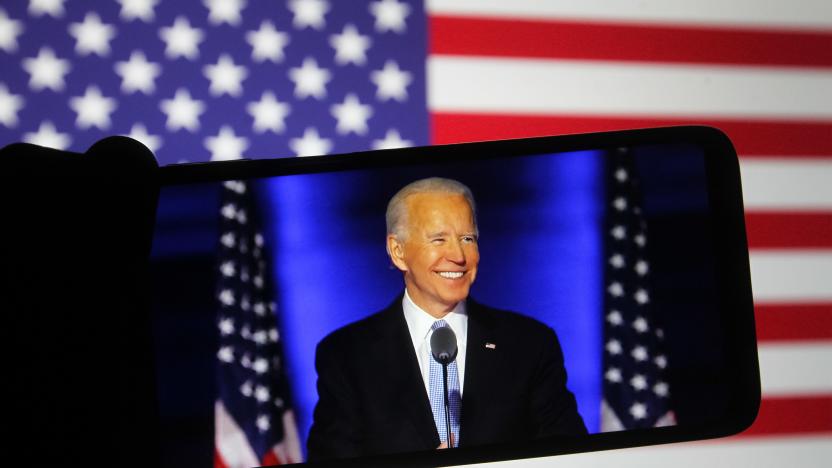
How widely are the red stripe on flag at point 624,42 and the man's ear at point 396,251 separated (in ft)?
1.55

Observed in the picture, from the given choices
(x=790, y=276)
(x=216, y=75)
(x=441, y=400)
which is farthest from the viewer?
(x=790, y=276)

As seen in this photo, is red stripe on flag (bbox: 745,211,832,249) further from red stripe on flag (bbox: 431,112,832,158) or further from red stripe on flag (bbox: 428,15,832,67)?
red stripe on flag (bbox: 428,15,832,67)

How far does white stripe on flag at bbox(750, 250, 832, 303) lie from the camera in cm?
123

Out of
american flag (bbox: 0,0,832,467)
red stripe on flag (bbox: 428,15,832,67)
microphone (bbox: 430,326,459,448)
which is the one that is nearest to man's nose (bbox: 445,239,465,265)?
microphone (bbox: 430,326,459,448)

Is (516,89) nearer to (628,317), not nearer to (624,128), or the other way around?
(624,128)

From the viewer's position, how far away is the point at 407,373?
0.87 metres

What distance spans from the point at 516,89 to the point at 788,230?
610mm

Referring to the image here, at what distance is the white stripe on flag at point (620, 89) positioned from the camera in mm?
1176

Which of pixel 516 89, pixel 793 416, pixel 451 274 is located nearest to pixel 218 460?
pixel 451 274

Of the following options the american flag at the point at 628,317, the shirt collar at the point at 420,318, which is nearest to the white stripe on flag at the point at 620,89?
the american flag at the point at 628,317

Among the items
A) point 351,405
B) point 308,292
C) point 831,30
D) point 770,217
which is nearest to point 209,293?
point 308,292

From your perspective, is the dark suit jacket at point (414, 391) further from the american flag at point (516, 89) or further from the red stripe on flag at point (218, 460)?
the american flag at point (516, 89)

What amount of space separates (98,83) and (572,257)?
2.84 feet

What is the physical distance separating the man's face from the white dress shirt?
0.5 inches
